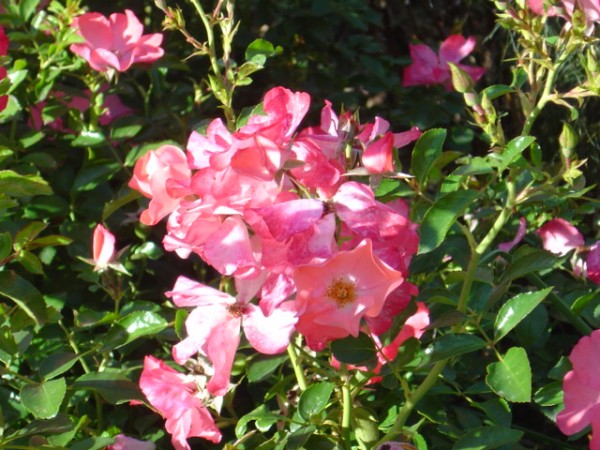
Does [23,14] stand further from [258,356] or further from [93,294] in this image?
[258,356]

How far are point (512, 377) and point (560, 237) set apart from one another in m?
0.54

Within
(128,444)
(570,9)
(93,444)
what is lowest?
(128,444)

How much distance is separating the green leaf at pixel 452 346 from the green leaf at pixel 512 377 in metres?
0.04

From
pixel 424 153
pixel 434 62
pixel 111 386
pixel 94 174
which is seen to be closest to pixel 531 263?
pixel 424 153

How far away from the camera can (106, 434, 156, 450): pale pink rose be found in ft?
4.02

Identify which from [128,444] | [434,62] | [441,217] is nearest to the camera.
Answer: [441,217]

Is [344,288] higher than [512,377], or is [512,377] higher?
[344,288]

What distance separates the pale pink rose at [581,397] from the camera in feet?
3.38

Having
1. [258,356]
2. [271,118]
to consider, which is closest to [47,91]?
[258,356]

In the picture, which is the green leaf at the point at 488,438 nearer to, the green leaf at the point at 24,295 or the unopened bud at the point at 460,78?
the unopened bud at the point at 460,78

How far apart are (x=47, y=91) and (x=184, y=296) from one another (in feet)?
2.16

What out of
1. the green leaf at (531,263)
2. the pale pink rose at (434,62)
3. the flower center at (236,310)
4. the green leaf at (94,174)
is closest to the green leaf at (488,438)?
the green leaf at (531,263)

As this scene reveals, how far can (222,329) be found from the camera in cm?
103

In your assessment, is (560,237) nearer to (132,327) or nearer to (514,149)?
(514,149)
